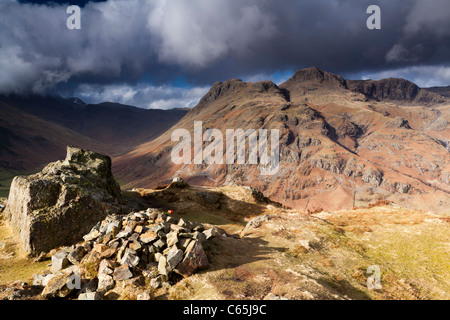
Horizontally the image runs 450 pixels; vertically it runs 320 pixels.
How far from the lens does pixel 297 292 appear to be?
34.4 ft

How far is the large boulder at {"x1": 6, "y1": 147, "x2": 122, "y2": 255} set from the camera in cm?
1967

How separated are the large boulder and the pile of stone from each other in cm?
787
